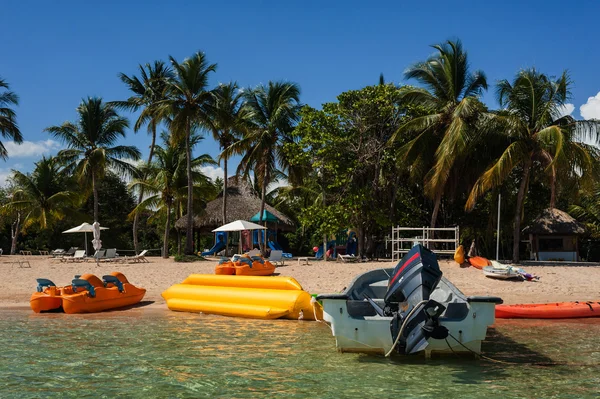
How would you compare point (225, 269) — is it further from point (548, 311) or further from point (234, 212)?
point (234, 212)

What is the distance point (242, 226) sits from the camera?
78.5 ft

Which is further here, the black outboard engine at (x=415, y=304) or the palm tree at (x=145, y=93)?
the palm tree at (x=145, y=93)

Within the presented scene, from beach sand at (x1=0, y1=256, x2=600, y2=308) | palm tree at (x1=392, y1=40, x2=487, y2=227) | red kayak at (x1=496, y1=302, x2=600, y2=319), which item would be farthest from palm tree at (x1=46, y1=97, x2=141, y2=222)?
red kayak at (x1=496, y1=302, x2=600, y2=319)

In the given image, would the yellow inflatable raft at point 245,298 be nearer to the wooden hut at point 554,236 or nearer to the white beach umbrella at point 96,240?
the white beach umbrella at point 96,240

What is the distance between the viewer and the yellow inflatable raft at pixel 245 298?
11.7 metres

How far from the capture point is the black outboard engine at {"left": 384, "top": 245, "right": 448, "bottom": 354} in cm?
695

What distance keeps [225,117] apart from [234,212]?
23.9 ft

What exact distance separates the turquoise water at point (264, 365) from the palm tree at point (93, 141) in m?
20.8

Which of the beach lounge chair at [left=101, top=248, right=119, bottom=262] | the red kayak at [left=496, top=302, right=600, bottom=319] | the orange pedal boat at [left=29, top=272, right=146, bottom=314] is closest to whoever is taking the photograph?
the red kayak at [left=496, top=302, right=600, bottom=319]

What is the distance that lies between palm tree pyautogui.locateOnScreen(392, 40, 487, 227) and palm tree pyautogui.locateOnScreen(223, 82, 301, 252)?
6388mm

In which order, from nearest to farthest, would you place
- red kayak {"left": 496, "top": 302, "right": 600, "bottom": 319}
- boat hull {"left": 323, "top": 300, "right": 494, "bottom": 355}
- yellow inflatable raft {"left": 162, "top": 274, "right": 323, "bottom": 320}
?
boat hull {"left": 323, "top": 300, "right": 494, "bottom": 355}
yellow inflatable raft {"left": 162, "top": 274, "right": 323, "bottom": 320}
red kayak {"left": 496, "top": 302, "right": 600, "bottom": 319}

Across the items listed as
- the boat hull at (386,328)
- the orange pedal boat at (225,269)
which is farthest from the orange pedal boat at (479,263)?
the boat hull at (386,328)

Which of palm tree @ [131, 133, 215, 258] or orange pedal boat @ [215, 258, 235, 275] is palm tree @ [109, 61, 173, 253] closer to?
palm tree @ [131, 133, 215, 258]

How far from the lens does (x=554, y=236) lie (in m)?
28.5
